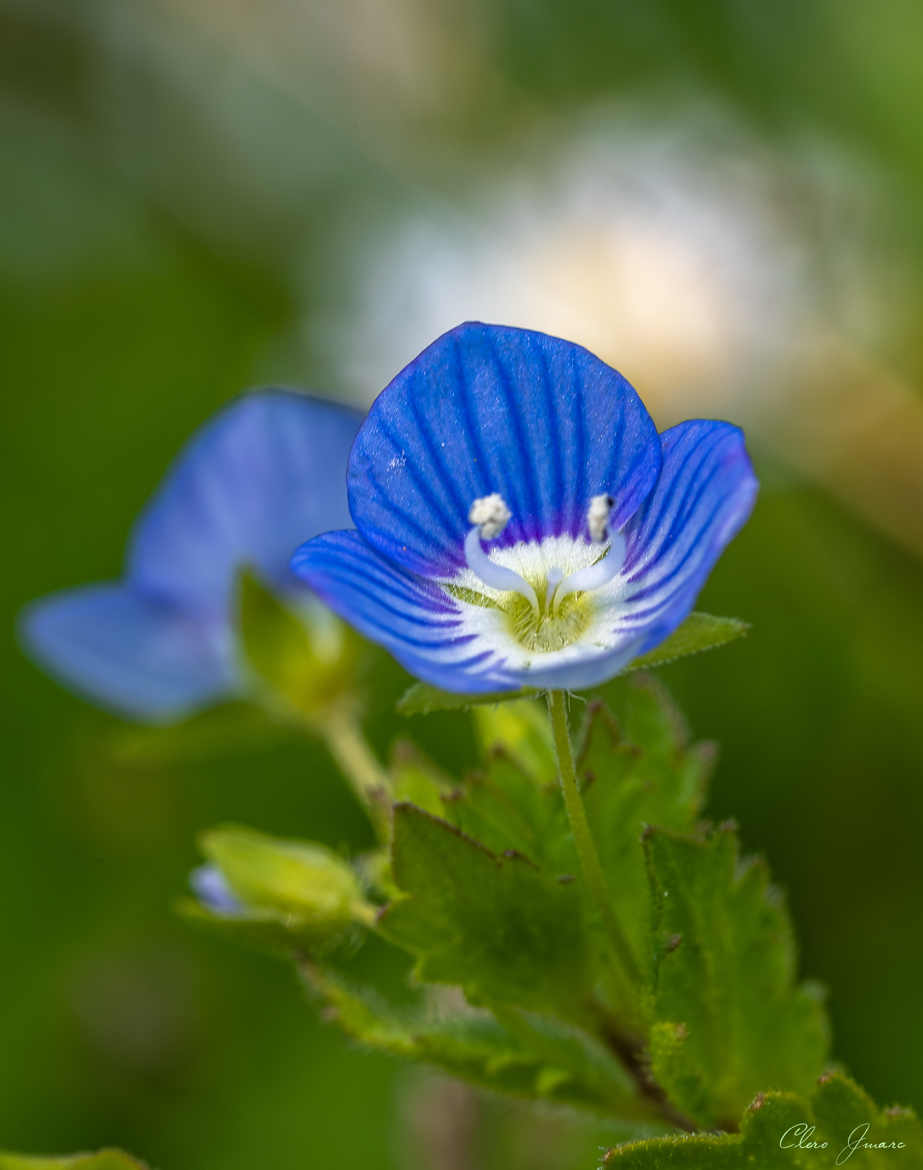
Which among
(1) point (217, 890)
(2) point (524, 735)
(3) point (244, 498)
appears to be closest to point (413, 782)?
(2) point (524, 735)

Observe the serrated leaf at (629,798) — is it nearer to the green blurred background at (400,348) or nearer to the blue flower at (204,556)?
the blue flower at (204,556)

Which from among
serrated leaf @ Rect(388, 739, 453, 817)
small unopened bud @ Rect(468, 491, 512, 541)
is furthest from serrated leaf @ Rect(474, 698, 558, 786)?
small unopened bud @ Rect(468, 491, 512, 541)

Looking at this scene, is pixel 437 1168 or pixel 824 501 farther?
pixel 824 501

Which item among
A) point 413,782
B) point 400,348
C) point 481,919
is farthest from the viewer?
point 400,348

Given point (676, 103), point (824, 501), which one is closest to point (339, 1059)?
point (824, 501)

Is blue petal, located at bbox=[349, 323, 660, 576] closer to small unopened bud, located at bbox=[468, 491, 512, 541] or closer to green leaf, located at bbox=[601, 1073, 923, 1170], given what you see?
small unopened bud, located at bbox=[468, 491, 512, 541]

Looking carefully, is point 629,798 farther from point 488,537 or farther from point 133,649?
point 133,649

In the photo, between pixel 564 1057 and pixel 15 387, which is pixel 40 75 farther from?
pixel 564 1057
